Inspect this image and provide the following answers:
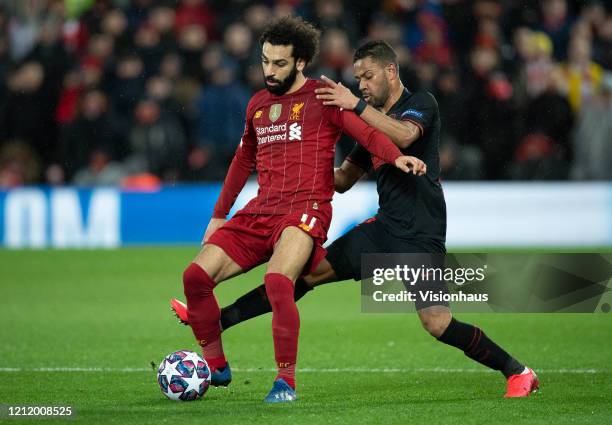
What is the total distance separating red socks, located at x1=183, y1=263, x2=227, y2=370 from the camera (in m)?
6.62

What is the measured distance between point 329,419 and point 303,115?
1.74 metres

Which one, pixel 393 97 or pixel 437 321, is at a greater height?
pixel 393 97

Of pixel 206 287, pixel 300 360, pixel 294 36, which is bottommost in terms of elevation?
pixel 300 360

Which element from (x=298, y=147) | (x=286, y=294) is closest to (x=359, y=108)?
(x=298, y=147)

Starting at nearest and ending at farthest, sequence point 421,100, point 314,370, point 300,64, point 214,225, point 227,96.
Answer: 1. point 300,64
2. point 421,100
3. point 214,225
4. point 314,370
5. point 227,96

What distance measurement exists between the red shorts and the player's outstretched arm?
1.83 ft

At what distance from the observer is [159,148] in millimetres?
15625

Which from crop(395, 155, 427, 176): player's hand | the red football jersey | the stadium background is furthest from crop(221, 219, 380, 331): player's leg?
the stadium background

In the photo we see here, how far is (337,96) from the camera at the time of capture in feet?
21.6

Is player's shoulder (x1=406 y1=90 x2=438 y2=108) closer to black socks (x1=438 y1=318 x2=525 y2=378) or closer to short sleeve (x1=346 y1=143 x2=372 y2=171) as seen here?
short sleeve (x1=346 y1=143 x2=372 y2=171)

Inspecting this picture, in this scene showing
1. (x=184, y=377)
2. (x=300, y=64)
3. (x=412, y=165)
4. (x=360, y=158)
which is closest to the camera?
(x=412, y=165)

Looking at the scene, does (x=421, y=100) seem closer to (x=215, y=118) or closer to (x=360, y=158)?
(x=360, y=158)

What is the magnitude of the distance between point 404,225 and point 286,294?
0.95 meters

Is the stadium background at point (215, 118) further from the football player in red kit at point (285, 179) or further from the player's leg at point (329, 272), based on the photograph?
the football player in red kit at point (285, 179)
